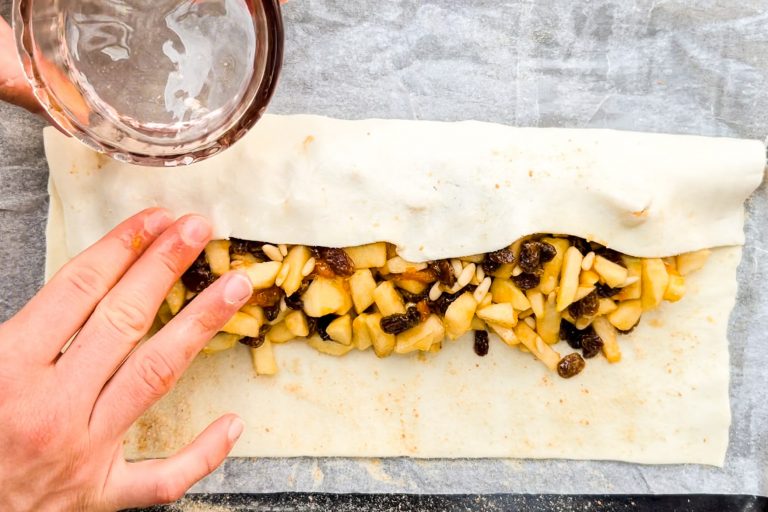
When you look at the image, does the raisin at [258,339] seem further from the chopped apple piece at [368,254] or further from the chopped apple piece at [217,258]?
the chopped apple piece at [368,254]

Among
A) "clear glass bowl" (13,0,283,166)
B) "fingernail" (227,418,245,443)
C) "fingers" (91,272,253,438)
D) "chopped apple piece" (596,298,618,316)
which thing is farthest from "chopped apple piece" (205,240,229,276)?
"chopped apple piece" (596,298,618,316)

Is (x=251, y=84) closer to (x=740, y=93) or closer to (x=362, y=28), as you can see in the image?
(x=362, y=28)

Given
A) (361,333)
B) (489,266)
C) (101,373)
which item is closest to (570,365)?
(489,266)

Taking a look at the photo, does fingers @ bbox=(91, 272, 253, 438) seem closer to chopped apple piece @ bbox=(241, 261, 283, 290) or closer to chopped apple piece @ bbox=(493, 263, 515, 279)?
chopped apple piece @ bbox=(241, 261, 283, 290)

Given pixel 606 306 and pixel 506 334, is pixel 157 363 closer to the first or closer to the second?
pixel 506 334

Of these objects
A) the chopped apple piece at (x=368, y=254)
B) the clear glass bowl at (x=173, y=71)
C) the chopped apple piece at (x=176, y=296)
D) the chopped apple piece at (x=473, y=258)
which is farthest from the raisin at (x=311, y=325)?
the clear glass bowl at (x=173, y=71)

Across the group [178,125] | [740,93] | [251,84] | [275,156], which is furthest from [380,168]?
[740,93]
